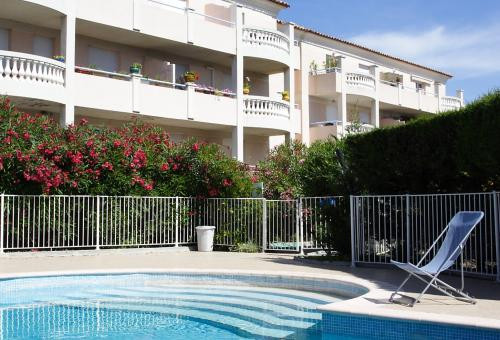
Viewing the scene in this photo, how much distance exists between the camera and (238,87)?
84.7 feet

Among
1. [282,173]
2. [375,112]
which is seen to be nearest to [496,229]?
[282,173]

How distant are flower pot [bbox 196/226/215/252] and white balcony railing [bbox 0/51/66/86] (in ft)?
23.1

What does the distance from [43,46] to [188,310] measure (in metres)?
15.4

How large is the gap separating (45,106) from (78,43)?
3556 millimetres

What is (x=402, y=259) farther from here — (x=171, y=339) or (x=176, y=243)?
(x=176, y=243)

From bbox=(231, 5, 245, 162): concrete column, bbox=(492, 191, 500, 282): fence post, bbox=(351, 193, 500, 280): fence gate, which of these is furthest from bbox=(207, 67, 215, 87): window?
bbox=(492, 191, 500, 282): fence post

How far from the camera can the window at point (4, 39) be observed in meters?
20.9

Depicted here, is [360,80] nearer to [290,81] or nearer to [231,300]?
A: [290,81]

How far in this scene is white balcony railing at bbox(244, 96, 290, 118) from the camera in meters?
26.2

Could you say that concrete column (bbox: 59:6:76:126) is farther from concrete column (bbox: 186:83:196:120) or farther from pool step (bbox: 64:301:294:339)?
pool step (bbox: 64:301:294:339)

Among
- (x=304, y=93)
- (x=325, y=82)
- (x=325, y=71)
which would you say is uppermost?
(x=325, y=71)

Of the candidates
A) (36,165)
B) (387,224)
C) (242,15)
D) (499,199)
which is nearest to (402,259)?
(387,224)

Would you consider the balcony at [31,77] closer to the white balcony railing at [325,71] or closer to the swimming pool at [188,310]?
the swimming pool at [188,310]

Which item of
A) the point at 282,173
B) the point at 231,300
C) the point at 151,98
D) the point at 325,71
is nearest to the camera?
the point at 231,300
